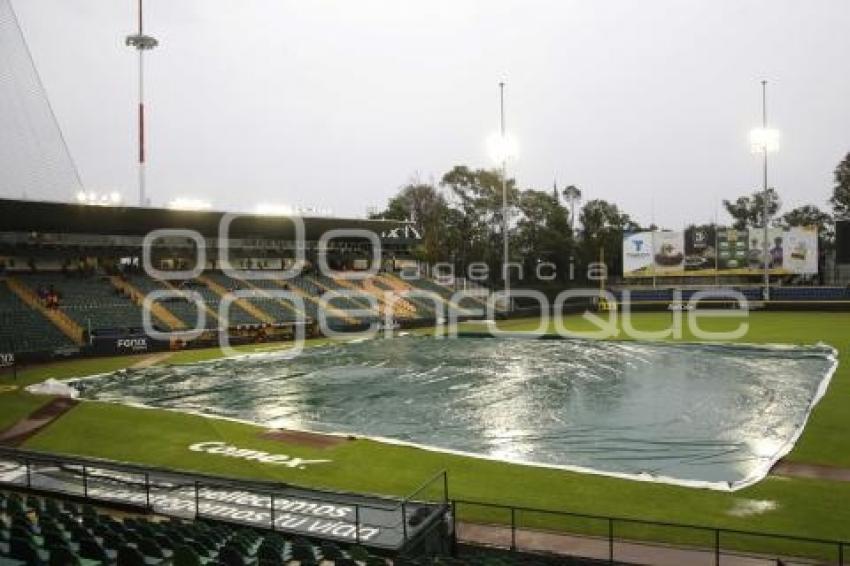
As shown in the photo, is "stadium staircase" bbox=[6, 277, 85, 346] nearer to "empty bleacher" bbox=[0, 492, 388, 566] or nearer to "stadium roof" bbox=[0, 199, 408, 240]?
"stadium roof" bbox=[0, 199, 408, 240]

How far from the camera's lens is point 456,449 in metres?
18.0

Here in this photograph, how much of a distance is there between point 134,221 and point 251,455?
33.7m

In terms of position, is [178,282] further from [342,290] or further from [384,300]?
[384,300]

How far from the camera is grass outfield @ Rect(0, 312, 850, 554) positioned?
12781mm

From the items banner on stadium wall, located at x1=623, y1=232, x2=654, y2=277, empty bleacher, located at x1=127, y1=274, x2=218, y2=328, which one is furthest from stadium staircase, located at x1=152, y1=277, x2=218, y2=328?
banner on stadium wall, located at x1=623, y1=232, x2=654, y2=277

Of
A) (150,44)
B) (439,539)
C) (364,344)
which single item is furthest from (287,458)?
(150,44)

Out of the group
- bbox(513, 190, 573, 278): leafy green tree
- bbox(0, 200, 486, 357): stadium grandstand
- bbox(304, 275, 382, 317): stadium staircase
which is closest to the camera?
bbox(0, 200, 486, 357): stadium grandstand

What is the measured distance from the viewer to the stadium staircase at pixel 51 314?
128ft

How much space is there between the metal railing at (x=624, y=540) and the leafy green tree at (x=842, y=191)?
95.1 m

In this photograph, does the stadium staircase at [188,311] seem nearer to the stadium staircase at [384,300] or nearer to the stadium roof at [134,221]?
the stadium roof at [134,221]

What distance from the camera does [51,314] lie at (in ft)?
133

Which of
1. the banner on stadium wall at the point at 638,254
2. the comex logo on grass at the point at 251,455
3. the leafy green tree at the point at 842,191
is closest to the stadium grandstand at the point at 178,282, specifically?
the banner on stadium wall at the point at 638,254

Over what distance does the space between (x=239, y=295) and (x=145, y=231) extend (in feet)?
26.2

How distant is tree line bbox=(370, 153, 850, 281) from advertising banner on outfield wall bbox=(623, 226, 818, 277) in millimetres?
14751
